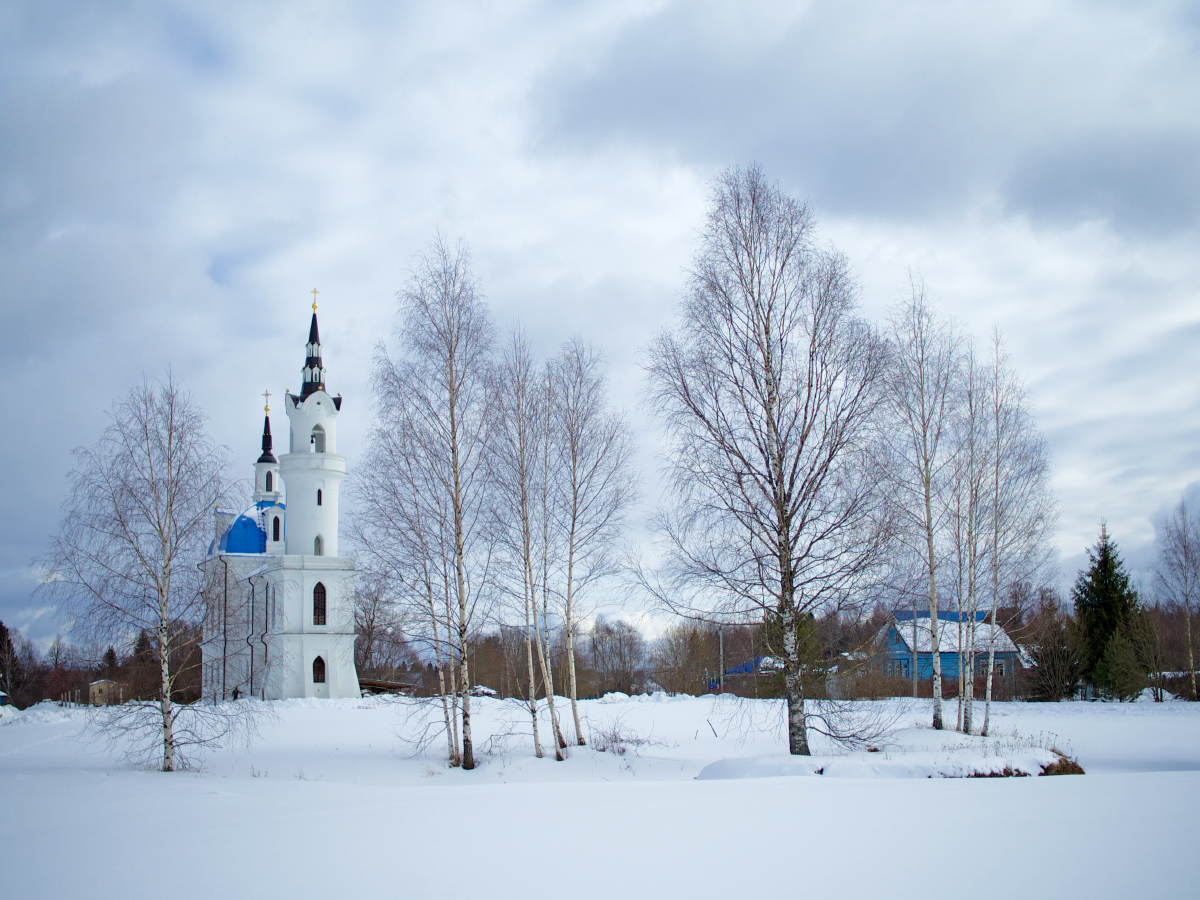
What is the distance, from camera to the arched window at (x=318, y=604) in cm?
4470

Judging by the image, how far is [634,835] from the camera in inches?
271

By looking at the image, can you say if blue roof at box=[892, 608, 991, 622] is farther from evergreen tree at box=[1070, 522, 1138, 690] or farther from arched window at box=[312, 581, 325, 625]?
arched window at box=[312, 581, 325, 625]

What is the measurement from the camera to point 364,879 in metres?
5.62

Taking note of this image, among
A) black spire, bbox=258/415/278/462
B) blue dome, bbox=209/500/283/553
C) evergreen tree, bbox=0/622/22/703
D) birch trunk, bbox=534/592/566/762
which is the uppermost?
black spire, bbox=258/415/278/462

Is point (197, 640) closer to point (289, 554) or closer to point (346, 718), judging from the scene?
point (346, 718)

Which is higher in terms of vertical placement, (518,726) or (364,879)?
(364,879)

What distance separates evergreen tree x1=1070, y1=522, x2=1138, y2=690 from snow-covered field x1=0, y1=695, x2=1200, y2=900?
24.2 m

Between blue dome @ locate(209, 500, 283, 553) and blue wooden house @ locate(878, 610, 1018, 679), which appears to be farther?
blue dome @ locate(209, 500, 283, 553)

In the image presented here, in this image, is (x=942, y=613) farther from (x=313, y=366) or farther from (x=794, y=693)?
(x=313, y=366)

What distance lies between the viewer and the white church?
4319 centimetres

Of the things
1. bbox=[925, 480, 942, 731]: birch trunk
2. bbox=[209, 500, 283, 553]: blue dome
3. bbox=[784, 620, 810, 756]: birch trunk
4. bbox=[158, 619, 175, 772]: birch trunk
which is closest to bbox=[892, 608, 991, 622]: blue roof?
bbox=[925, 480, 942, 731]: birch trunk

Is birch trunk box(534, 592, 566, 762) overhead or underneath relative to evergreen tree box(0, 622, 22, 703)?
overhead

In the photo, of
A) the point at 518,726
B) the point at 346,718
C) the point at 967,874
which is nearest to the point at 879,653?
the point at 967,874

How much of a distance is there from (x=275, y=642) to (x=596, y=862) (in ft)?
140
